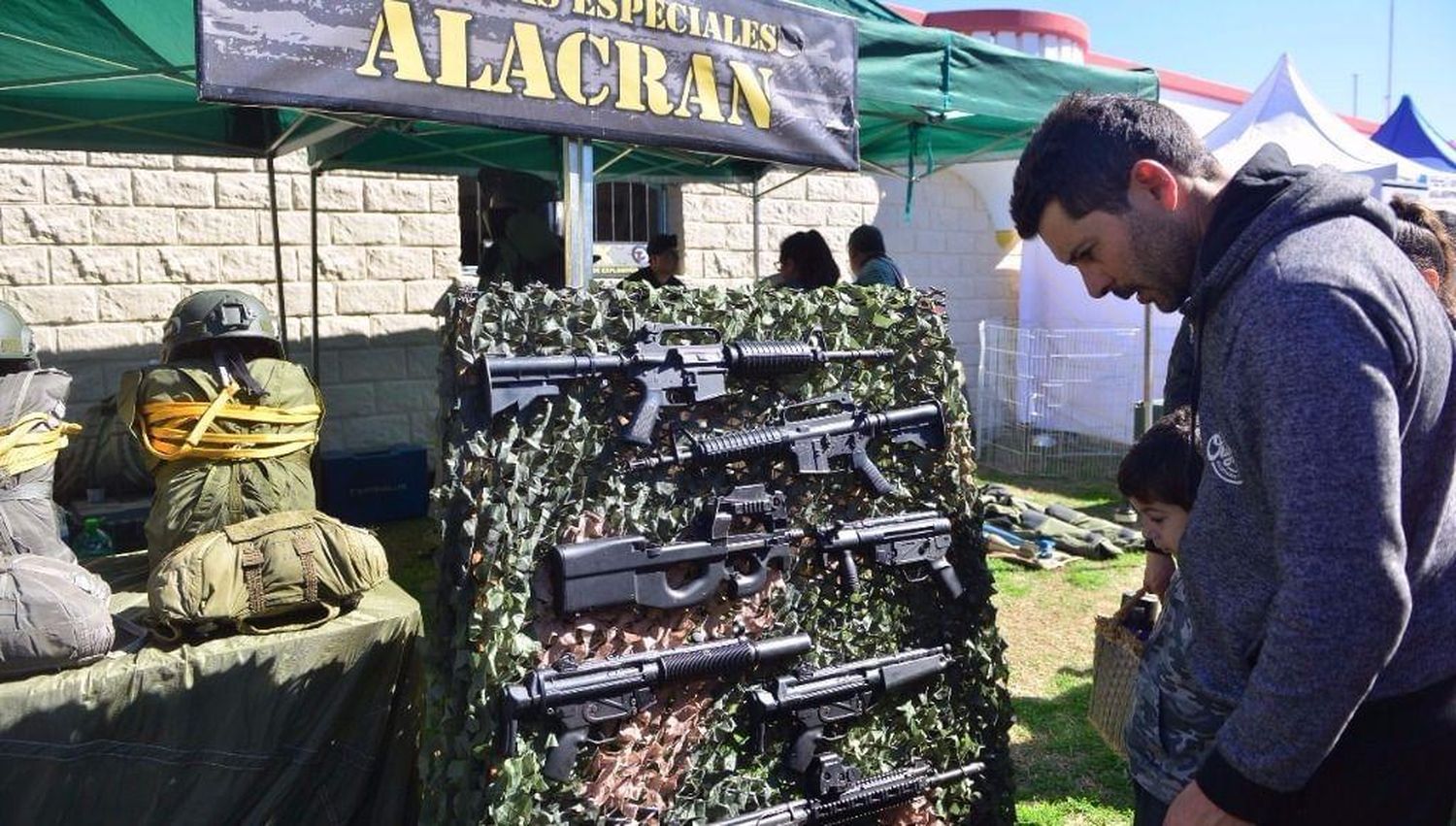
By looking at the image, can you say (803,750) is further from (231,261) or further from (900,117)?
(231,261)

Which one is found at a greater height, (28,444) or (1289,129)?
(1289,129)

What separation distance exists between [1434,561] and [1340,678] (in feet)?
1.12

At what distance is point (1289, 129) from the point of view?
325 inches

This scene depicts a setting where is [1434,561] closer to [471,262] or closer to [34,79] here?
[34,79]

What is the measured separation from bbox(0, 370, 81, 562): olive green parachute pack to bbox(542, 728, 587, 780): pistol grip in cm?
190

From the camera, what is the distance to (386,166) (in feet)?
22.0

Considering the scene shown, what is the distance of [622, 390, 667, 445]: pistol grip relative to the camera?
7.61 ft

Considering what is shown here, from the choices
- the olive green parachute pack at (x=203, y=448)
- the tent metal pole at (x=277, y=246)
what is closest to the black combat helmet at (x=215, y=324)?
the olive green parachute pack at (x=203, y=448)

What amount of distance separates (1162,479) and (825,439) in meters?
0.83

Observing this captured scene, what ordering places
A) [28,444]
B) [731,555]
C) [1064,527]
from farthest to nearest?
[1064,527], [28,444], [731,555]

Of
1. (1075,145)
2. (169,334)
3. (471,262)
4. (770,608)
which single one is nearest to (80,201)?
(471,262)

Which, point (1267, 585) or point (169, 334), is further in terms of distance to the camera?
point (169, 334)

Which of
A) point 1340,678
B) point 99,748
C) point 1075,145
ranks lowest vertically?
point 99,748

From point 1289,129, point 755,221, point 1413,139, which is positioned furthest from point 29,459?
point 1413,139
